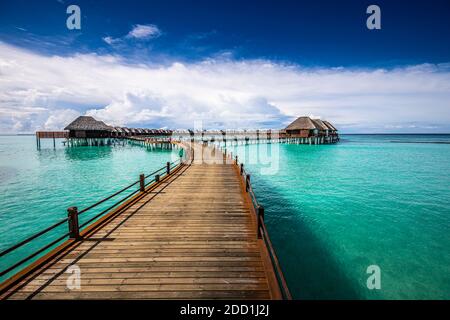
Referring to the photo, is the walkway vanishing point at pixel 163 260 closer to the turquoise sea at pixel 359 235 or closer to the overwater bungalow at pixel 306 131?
the turquoise sea at pixel 359 235

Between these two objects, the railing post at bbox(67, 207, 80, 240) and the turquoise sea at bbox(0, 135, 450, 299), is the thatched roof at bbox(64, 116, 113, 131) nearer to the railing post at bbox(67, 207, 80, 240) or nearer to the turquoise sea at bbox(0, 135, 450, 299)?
the turquoise sea at bbox(0, 135, 450, 299)

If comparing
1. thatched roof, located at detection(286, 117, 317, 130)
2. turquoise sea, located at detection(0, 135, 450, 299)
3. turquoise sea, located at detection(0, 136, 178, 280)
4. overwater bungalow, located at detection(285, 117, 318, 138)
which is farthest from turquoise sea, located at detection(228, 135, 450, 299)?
overwater bungalow, located at detection(285, 117, 318, 138)

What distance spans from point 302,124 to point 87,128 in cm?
5626

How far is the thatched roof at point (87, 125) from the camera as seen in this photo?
172 ft

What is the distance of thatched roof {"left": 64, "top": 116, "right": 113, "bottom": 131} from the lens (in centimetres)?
5241

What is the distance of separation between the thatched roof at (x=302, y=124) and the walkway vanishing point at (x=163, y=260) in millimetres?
55738

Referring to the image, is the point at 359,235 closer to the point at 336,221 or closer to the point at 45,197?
the point at 336,221

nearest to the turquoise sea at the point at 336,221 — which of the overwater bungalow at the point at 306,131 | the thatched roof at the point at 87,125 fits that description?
the thatched roof at the point at 87,125

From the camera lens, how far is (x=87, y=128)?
175 ft

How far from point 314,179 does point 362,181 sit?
4.31m

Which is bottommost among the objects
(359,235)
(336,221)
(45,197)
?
(359,235)

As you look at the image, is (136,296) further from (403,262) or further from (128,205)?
(403,262)

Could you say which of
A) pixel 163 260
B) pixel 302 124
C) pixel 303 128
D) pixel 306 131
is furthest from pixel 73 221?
pixel 306 131
